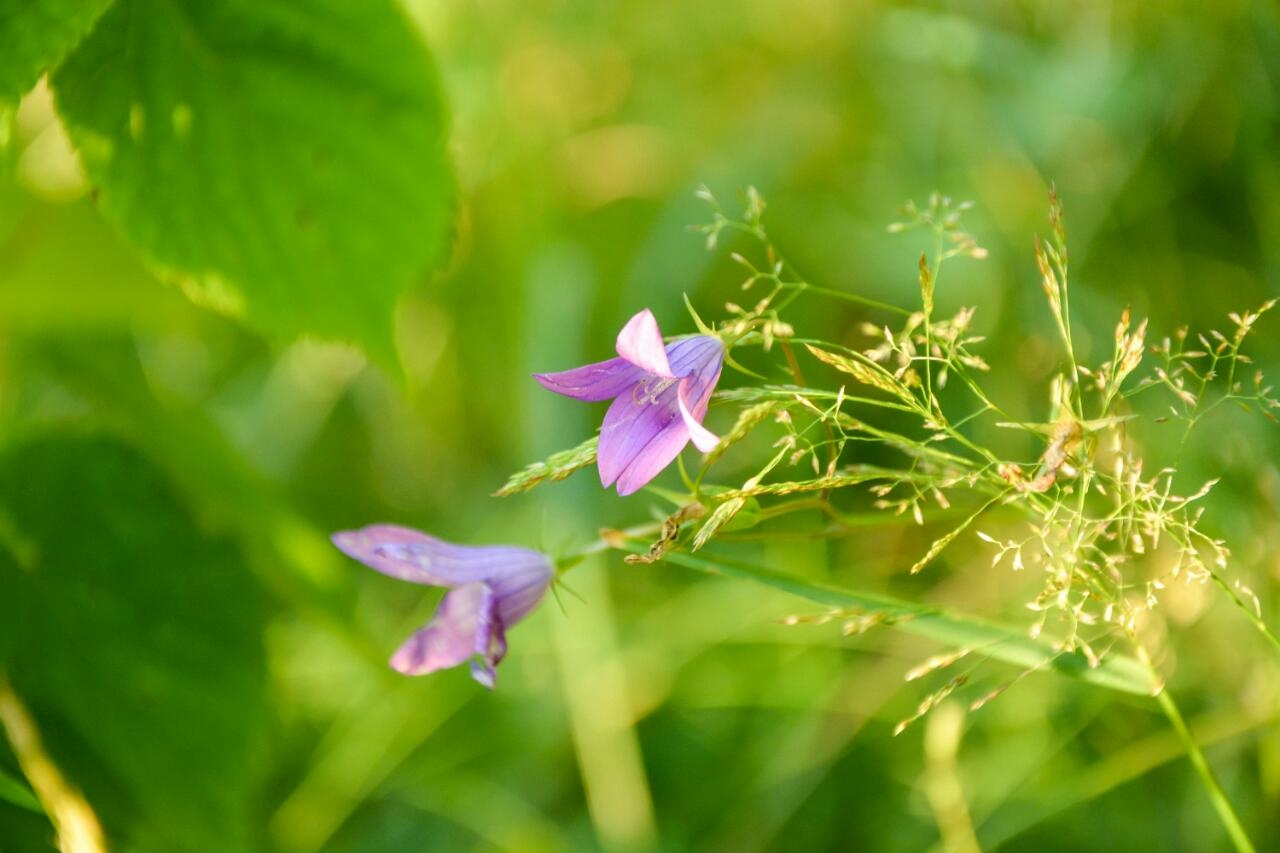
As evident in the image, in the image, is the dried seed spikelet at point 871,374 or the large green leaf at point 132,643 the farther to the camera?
the large green leaf at point 132,643

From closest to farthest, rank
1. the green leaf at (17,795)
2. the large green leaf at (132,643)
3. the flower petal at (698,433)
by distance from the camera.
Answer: the flower petal at (698,433) < the green leaf at (17,795) < the large green leaf at (132,643)

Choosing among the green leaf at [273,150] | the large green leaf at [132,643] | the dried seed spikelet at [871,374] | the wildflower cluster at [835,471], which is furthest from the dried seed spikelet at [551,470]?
the large green leaf at [132,643]

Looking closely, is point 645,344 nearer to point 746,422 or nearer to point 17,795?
point 746,422

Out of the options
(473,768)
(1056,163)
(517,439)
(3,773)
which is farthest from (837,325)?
(3,773)

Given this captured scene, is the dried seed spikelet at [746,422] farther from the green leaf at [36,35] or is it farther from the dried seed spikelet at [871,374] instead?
the green leaf at [36,35]

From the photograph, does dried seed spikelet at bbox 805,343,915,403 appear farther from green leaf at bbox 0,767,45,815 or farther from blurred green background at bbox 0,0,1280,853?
green leaf at bbox 0,767,45,815

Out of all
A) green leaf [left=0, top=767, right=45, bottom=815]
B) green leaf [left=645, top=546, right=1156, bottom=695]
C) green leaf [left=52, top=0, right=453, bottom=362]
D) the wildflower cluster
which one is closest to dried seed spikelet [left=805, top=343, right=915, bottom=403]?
the wildflower cluster
